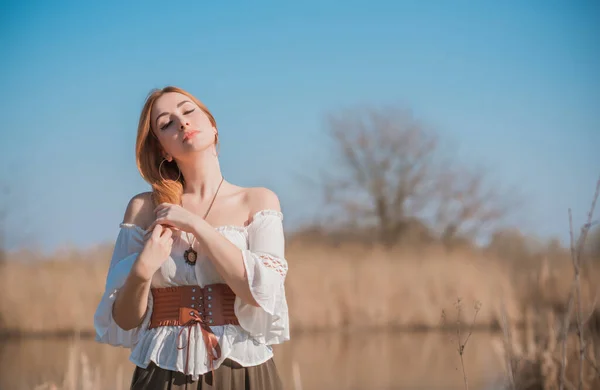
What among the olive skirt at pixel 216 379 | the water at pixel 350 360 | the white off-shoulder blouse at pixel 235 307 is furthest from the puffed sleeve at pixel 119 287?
the water at pixel 350 360

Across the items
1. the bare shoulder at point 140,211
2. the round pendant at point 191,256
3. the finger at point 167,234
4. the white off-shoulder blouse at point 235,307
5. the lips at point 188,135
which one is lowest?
the white off-shoulder blouse at point 235,307

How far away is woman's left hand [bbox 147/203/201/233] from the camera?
1.69 m

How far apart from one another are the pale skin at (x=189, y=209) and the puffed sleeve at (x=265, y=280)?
28mm

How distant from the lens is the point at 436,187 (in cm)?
1547

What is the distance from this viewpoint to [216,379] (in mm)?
1771

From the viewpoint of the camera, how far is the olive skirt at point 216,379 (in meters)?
1.76

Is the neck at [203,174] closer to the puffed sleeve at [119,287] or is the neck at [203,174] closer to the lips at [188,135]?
the lips at [188,135]

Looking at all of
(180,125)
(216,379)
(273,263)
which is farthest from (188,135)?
(216,379)

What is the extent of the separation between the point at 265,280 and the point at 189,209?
348 millimetres

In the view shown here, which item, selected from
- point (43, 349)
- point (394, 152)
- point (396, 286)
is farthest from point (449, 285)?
point (394, 152)

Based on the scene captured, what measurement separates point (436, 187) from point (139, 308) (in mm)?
14034

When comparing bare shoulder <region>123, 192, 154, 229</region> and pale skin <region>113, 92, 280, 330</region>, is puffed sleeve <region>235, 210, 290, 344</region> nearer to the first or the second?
pale skin <region>113, 92, 280, 330</region>

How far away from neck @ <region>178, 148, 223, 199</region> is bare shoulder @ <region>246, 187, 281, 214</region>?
0.10 m

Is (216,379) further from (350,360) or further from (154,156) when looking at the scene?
(350,360)
